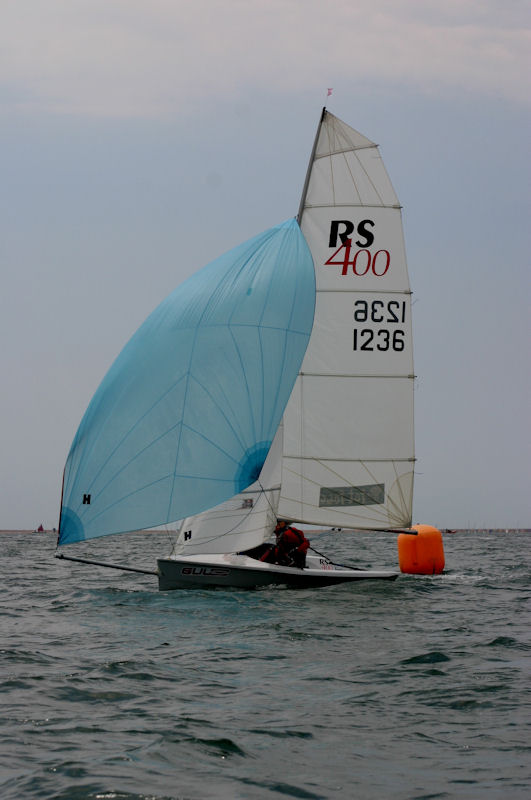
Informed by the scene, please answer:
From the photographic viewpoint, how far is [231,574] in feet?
50.3

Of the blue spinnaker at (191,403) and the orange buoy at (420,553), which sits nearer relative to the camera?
the blue spinnaker at (191,403)

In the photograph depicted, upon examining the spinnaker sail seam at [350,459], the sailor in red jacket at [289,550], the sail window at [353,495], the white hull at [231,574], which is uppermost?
the spinnaker sail seam at [350,459]

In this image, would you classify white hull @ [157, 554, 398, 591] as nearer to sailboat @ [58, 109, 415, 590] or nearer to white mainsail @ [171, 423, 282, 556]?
sailboat @ [58, 109, 415, 590]

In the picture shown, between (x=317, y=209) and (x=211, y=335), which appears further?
(x=317, y=209)

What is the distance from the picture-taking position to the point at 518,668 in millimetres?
9773

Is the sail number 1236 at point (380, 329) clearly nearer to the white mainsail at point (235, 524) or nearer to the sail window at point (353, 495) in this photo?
the sail window at point (353, 495)

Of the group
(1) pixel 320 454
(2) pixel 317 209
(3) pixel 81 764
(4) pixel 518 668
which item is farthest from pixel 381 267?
(3) pixel 81 764

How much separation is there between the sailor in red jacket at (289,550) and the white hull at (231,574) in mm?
261

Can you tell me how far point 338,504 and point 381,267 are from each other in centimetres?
451

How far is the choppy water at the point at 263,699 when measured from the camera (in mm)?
6195

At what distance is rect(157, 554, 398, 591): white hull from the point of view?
1525 centimetres

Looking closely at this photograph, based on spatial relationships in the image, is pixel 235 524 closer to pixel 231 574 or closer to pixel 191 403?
pixel 231 574

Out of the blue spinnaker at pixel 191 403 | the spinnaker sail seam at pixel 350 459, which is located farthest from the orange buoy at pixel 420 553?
the blue spinnaker at pixel 191 403

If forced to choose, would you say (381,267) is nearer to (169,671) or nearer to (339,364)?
(339,364)
